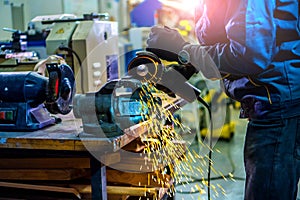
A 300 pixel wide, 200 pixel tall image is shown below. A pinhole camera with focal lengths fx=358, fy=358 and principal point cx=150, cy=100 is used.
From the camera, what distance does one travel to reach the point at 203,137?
3992mm

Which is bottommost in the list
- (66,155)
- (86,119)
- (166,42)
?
(66,155)

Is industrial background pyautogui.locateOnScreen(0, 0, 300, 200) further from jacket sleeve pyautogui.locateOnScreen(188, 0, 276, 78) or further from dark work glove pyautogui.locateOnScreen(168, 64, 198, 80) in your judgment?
jacket sleeve pyautogui.locateOnScreen(188, 0, 276, 78)

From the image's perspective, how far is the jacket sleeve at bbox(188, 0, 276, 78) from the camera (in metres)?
1.04

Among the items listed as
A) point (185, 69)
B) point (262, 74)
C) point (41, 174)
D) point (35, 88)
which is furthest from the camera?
point (41, 174)

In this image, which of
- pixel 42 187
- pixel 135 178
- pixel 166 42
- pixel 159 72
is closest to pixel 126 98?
pixel 159 72

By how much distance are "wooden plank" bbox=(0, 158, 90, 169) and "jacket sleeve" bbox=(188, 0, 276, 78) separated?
722 mm

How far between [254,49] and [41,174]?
1.00 meters

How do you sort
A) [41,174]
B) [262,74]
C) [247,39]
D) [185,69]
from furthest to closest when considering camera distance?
[41,174], [185,69], [262,74], [247,39]

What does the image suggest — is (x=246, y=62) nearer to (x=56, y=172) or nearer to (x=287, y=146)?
(x=287, y=146)

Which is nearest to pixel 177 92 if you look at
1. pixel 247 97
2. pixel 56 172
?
pixel 247 97

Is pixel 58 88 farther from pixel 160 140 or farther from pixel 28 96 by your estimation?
pixel 160 140

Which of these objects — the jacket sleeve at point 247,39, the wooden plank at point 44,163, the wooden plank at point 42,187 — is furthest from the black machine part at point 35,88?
the jacket sleeve at point 247,39

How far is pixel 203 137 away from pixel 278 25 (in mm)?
2925

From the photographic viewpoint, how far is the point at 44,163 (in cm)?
153
